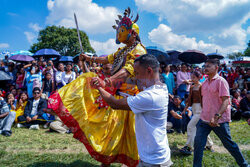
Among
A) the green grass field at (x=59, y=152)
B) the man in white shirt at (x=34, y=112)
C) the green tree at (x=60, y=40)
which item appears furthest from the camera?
the green tree at (x=60, y=40)

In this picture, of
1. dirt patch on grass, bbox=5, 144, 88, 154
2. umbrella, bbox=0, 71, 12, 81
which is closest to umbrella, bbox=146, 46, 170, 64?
umbrella, bbox=0, 71, 12, 81

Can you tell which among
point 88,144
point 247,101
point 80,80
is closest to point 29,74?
point 80,80

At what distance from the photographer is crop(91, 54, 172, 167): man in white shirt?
1.67 metres

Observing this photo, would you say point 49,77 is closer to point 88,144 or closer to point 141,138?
point 88,144

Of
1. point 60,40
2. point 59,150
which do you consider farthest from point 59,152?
point 60,40

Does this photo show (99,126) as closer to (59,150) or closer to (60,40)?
(59,150)

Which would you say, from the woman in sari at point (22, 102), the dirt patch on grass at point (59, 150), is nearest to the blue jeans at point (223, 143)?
the dirt patch on grass at point (59, 150)

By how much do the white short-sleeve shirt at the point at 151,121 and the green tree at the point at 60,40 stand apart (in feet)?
102

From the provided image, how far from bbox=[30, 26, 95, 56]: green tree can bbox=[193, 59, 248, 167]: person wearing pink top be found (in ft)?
98.6

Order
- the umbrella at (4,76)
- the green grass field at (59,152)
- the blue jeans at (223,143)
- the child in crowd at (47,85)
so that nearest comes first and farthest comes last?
the blue jeans at (223,143) < the green grass field at (59,152) < the child in crowd at (47,85) < the umbrella at (4,76)

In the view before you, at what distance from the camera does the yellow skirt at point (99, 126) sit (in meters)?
2.66

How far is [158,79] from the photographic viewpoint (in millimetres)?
1821

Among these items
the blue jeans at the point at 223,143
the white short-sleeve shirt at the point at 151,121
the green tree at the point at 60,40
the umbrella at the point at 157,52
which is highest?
the green tree at the point at 60,40

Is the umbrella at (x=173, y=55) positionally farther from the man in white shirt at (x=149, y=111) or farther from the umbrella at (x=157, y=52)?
the man in white shirt at (x=149, y=111)
